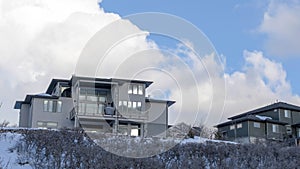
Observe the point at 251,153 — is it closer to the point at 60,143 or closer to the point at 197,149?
the point at 197,149

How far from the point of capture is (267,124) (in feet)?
140

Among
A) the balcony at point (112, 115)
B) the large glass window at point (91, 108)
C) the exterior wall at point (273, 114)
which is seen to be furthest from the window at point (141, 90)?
the exterior wall at point (273, 114)

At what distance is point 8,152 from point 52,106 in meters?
24.4

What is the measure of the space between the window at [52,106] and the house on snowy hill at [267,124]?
575 inches

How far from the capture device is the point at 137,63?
12.6m

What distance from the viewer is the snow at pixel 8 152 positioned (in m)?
9.81

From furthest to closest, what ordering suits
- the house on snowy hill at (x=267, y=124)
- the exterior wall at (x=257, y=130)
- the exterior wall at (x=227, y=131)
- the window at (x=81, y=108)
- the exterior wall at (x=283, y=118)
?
the exterior wall at (x=283, y=118)
the exterior wall at (x=227, y=131)
the house on snowy hill at (x=267, y=124)
the exterior wall at (x=257, y=130)
the window at (x=81, y=108)

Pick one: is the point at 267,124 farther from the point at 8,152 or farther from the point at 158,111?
the point at 8,152

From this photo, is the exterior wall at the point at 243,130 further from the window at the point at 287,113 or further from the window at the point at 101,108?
the window at the point at 101,108

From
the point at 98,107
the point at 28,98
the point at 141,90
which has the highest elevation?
the point at 141,90

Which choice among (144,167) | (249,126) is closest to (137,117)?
(249,126)

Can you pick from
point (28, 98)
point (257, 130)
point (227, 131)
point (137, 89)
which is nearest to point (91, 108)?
point (137, 89)

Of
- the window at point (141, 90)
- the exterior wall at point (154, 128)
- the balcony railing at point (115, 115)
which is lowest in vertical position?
the exterior wall at point (154, 128)

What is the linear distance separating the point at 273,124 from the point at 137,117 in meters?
15.2
